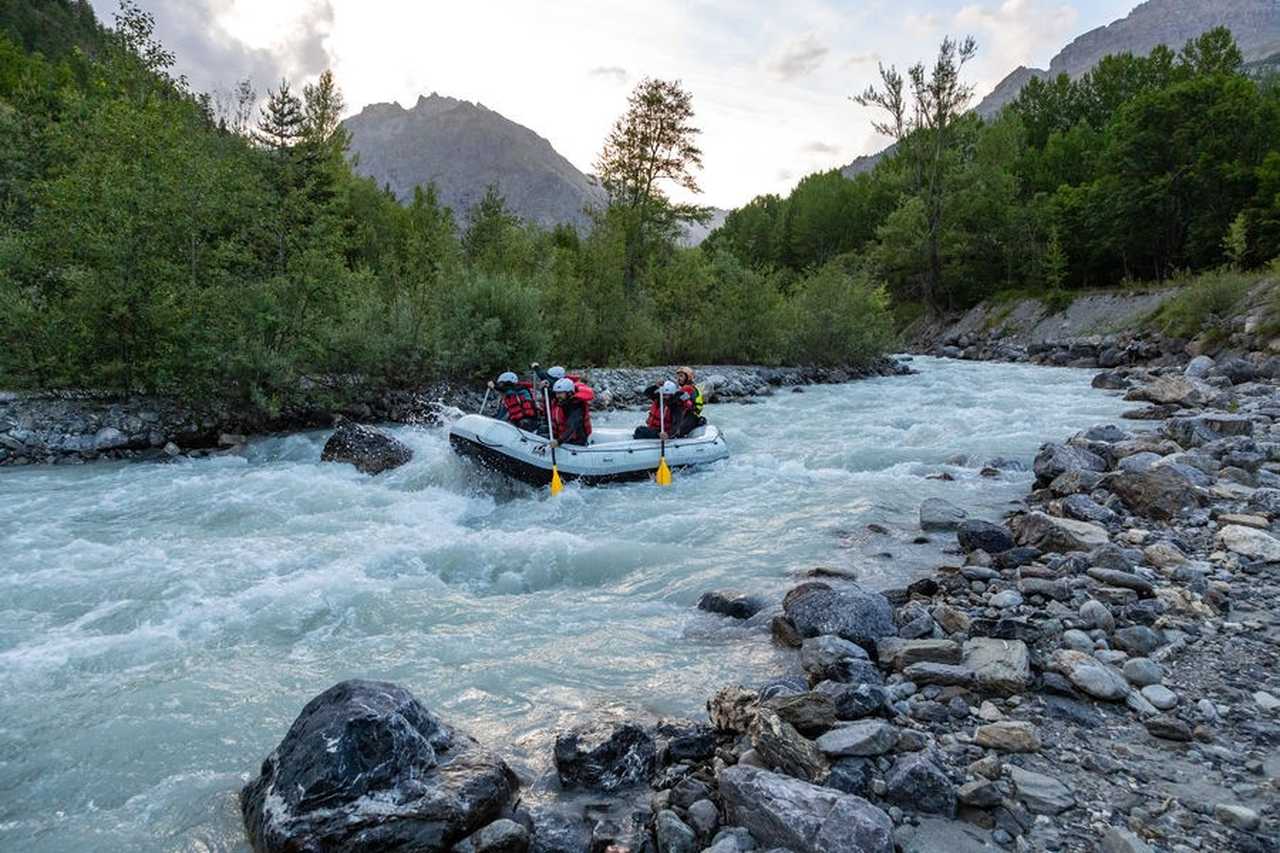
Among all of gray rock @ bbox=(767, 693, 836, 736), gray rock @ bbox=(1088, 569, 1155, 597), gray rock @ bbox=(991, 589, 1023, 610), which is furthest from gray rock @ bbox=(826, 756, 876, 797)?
gray rock @ bbox=(1088, 569, 1155, 597)

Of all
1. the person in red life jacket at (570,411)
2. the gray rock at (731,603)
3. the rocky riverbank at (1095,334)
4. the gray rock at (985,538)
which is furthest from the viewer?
the rocky riverbank at (1095,334)

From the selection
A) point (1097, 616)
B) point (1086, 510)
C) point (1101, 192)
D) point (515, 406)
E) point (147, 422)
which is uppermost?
point (1101, 192)

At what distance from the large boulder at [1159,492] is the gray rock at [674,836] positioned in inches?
240

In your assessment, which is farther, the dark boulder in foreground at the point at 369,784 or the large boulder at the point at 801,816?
the dark boulder in foreground at the point at 369,784

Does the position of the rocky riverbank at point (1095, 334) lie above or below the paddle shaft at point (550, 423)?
above

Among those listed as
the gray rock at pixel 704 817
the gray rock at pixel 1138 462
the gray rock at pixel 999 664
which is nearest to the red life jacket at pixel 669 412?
the gray rock at pixel 1138 462

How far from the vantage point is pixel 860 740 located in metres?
3.20

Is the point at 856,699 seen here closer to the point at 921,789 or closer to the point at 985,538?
the point at 921,789

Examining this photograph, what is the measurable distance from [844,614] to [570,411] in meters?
6.37

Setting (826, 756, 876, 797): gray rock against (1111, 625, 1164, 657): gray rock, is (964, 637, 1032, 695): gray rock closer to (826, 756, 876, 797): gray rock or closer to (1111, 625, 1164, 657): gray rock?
(1111, 625, 1164, 657): gray rock

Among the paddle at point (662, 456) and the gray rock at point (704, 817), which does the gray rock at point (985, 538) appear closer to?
the gray rock at point (704, 817)

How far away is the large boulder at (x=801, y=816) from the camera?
2.62 metres

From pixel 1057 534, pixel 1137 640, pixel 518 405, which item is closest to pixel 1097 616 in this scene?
pixel 1137 640

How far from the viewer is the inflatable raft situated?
9.97 m
